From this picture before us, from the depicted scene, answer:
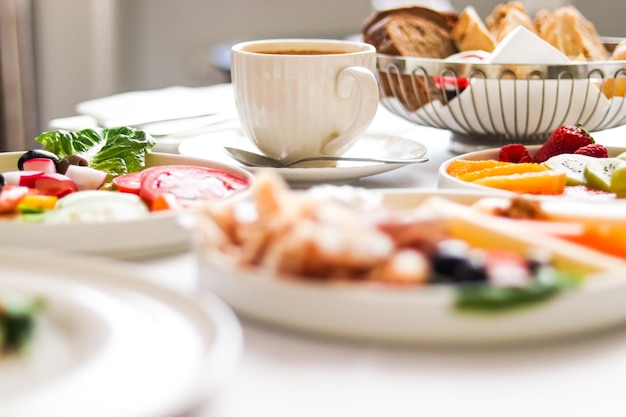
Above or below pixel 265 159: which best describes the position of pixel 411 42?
above

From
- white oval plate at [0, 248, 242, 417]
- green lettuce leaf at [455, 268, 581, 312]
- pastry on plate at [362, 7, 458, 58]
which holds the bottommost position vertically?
white oval plate at [0, 248, 242, 417]

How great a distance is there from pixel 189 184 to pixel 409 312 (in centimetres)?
42

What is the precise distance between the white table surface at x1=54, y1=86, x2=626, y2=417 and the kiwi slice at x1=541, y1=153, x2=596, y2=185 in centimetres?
38

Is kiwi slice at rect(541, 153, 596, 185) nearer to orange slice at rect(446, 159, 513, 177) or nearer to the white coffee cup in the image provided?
orange slice at rect(446, 159, 513, 177)

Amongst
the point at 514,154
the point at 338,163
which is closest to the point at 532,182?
the point at 514,154

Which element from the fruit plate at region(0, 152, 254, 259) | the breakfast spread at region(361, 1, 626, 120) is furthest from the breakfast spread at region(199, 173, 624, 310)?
the breakfast spread at region(361, 1, 626, 120)

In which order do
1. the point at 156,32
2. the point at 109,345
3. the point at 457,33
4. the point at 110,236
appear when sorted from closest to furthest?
the point at 109,345 → the point at 110,236 → the point at 457,33 → the point at 156,32

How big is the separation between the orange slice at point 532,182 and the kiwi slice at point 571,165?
50 millimetres

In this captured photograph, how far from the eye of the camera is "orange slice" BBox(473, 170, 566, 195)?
0.92m

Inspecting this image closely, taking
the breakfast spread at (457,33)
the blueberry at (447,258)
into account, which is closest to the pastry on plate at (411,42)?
the breakfast spread at (457,33)

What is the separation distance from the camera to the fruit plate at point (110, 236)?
73 centimetres

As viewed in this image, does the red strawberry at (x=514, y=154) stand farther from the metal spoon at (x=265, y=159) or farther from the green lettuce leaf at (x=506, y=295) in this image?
the green lettuce leaf at (x=506, y=295)

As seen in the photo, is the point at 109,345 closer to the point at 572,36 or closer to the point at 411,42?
the point at 411,42

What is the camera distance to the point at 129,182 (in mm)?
931
